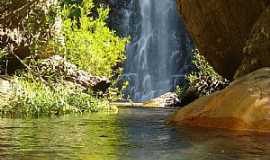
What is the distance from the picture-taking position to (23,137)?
7188mm

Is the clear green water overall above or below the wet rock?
below

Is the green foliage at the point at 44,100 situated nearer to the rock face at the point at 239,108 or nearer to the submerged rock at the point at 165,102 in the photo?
the rock face at the point at 239,108

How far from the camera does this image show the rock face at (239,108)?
→ 8555mm

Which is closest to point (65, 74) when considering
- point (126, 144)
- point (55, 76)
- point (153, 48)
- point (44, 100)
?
point (55, 76)

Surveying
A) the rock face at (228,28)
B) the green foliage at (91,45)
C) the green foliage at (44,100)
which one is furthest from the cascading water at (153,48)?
the green foliage at (44,100)

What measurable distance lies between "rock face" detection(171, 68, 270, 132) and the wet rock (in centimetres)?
597

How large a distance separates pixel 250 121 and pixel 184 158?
348 cm

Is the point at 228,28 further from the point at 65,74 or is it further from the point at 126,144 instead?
the point at 126,144

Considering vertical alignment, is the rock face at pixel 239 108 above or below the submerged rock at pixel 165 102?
below

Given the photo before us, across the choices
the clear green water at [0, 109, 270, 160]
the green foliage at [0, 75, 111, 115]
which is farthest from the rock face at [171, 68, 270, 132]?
the green foliage at [0, 75, 111, 115]

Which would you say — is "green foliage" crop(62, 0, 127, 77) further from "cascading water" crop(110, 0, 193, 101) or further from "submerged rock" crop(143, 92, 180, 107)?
"cascading water" crop(110, 0, 193, 101)

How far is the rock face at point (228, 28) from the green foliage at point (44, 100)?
402 centimetres

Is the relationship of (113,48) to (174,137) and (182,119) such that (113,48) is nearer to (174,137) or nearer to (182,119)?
(182,119)

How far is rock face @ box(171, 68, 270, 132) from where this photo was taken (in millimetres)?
8555
